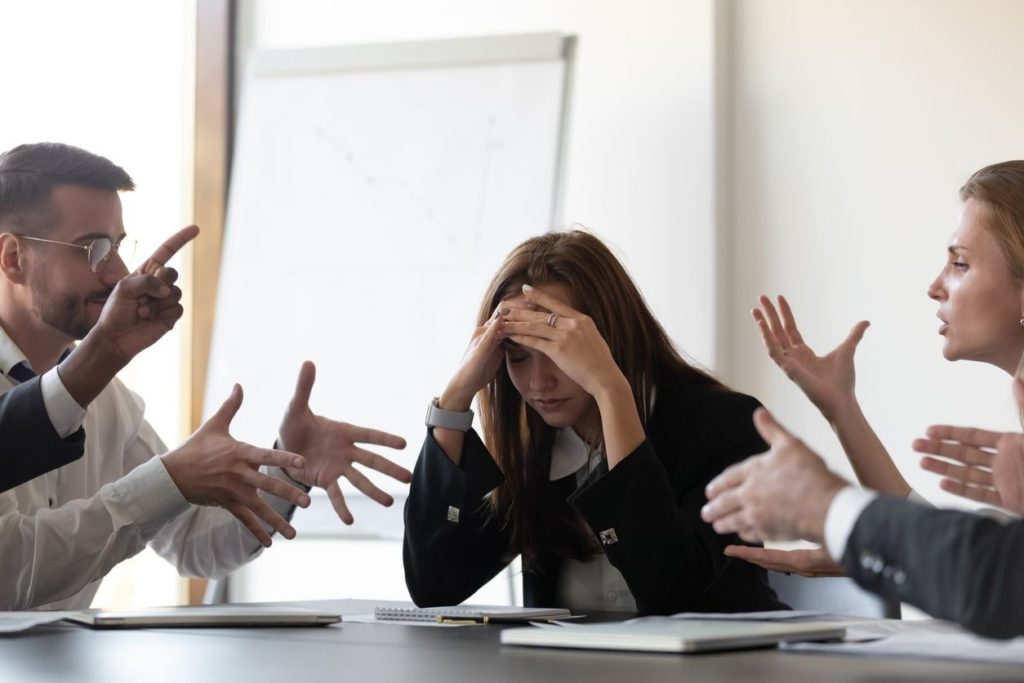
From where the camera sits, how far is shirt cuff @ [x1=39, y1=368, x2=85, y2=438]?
6.14 feet

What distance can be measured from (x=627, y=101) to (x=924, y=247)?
94cm

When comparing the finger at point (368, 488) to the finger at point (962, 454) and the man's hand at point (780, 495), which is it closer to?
the finger at point (962, 454)

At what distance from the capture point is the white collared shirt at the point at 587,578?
198 cm

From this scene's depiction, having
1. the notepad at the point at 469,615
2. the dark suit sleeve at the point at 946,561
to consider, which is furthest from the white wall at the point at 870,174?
the dark suit sleeve at the point at 946,561

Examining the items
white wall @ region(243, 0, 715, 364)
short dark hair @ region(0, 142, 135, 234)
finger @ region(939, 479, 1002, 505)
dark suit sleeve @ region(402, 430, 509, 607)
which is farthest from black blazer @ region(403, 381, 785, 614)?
white wall @ region(243, 0, 715, 364)

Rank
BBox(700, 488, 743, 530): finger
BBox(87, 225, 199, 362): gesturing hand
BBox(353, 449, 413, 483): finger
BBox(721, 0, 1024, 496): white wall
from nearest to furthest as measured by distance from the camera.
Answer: BBox(700, 488, 743, 530): finger → BBox(87, 225, 199, 362): gesturing hand → BBox(353, 449, 413, 483): finger → BBox(721, 0, 1024, 496): white wall

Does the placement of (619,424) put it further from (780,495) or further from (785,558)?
(780,495)

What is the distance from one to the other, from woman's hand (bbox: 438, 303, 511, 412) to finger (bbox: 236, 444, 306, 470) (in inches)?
11.4

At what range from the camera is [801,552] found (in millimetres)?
1623

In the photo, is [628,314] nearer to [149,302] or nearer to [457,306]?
[149,302]

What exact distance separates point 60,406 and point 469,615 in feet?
2.49

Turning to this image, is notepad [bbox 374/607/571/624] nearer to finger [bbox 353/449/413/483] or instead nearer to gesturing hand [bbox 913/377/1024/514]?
finger [bbox 353/449/413/483]

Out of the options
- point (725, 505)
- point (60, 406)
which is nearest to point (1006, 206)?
point (725, 505)

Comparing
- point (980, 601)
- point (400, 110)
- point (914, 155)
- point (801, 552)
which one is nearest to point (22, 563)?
point (801, 552)
